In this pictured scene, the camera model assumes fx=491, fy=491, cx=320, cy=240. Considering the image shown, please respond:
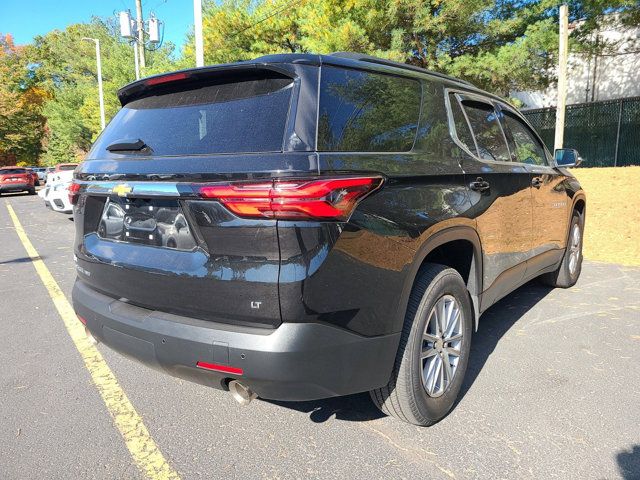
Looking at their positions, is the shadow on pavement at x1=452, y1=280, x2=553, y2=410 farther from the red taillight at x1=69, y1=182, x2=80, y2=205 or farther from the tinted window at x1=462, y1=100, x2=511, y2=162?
the red taillight at x1=69, y1=182, x2=80, y2=205

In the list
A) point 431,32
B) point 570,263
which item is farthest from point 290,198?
point 431,32

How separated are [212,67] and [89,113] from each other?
44.2 m

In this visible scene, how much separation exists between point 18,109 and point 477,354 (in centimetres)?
5664

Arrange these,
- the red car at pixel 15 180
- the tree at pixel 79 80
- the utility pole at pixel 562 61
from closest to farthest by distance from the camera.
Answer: the utility pole at pixel 562 61 < the red car at pixel 15 180 < the tree at pixel 79 80

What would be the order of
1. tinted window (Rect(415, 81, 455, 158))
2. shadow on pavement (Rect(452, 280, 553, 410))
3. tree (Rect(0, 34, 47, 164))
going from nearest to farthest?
tinted window (Rect(415, 81, 455, 158)) → shadow on pavement (Rect(452, 280, 553, 410)) → tree (Rect(0, 34, 47, 164))

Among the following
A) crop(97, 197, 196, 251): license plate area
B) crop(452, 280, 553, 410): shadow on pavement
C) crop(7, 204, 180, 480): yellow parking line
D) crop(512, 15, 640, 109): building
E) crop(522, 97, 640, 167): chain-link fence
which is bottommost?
crop(7, 204, 180, 480): yellow parking line

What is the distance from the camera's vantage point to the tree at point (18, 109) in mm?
48469

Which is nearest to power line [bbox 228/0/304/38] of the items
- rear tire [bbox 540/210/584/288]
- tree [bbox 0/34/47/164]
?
rear tire [bbox 540/210/584/288]

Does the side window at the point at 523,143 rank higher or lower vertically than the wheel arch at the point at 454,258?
higher

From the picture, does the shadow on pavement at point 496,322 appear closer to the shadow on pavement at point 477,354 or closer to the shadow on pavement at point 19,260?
the shadow on pavement at point 477,354

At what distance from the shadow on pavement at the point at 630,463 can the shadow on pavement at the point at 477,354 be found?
0.86 meters

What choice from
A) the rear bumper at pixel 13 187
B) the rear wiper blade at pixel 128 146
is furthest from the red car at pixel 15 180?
the rear wiper blade at pixel 128 146

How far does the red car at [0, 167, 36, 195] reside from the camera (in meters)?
25.1

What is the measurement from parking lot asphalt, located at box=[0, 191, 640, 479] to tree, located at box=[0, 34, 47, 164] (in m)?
53.7
